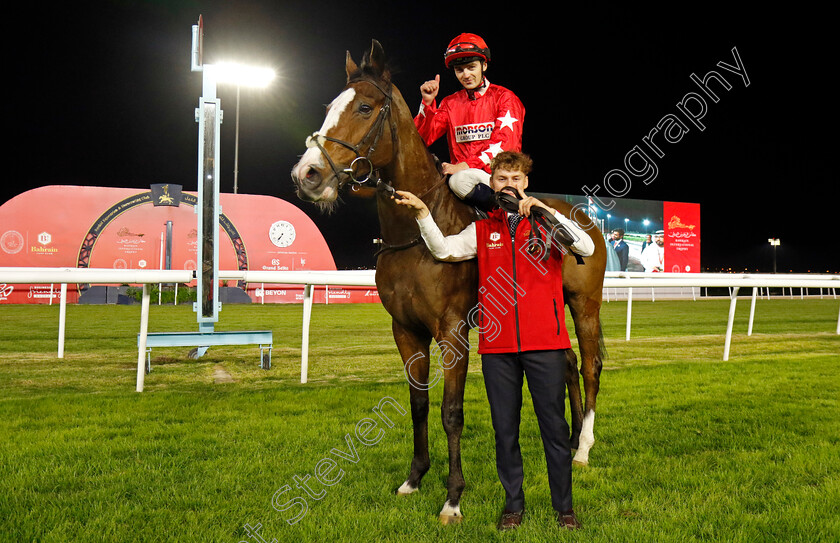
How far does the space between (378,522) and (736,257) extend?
5461 centimetres

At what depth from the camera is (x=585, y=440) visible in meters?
3.49

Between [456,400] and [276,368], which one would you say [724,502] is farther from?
[276,368]

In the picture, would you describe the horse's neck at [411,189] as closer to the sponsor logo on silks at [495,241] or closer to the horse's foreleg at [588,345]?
the sponsor logo on silks at [495,241]

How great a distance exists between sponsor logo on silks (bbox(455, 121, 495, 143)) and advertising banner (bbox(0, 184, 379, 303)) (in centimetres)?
2032

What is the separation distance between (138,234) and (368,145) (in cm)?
2240

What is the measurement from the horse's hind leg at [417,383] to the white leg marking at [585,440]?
0.99 meters

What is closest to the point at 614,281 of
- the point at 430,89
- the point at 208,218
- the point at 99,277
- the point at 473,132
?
the point at 473,132

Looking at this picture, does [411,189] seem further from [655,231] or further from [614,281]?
[655,231]

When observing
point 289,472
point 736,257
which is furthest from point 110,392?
point 736,257

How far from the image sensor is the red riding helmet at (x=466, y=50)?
316 cm

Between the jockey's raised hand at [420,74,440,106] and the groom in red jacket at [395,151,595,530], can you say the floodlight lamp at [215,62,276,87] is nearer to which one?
the jockey's raised hand at [420,74,440,106]

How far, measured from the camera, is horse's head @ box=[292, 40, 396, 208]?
247 cm

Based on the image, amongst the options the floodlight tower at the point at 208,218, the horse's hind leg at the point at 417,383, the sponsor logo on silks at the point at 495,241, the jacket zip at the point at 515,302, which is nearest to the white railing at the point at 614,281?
the floodlight tower at the point at 208,218

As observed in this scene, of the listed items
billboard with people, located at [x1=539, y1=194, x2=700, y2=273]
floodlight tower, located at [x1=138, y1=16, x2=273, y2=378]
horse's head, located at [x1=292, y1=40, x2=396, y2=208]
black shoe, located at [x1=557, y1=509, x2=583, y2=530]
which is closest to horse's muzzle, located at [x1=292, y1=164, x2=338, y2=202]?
horse's head, located at [x1=292, y1=40, x2=396, y2=208]
